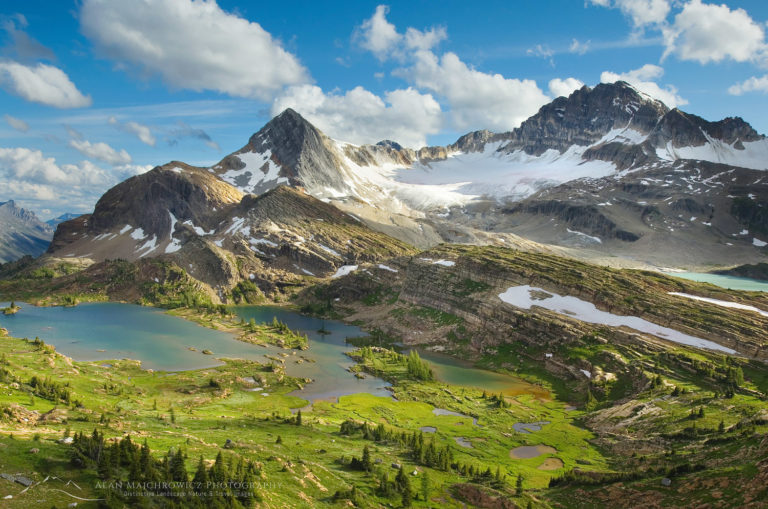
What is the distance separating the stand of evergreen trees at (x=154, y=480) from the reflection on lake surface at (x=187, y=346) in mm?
48745

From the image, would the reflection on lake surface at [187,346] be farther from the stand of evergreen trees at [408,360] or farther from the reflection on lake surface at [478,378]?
the stand of evergreen trees at [408,360]

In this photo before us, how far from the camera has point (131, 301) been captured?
6471 inches

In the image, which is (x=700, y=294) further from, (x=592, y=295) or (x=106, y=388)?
(x=106, y=388)

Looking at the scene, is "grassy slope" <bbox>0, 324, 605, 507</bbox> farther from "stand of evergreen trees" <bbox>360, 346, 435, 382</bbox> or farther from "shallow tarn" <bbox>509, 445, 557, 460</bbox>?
"stand of evergreen trees" <bbox>360, 346, 435, 382</bbox>

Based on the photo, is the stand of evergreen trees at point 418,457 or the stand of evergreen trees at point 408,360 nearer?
the stand of evergreen trees at point 418,457

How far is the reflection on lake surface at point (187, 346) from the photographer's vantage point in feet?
314

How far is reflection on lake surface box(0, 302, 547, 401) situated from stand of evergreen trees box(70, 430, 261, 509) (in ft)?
160

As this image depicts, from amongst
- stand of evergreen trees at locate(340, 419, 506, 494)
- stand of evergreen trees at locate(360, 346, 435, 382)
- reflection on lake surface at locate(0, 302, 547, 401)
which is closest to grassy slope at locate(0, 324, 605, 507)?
stand of evergreen trees at locate(340, 419, 506, 494)

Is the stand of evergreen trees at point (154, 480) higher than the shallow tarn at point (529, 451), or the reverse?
the stand of evergreen trees at point (154, 480)

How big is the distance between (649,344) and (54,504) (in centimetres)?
9598

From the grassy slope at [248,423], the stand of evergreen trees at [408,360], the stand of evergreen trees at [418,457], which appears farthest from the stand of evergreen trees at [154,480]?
the stand of evergreen trees at [408,360]

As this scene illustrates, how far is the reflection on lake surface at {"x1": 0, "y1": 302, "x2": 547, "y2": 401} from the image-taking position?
9556cm

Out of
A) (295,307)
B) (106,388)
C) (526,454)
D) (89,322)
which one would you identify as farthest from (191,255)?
(526,454)

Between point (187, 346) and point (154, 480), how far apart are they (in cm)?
8515
